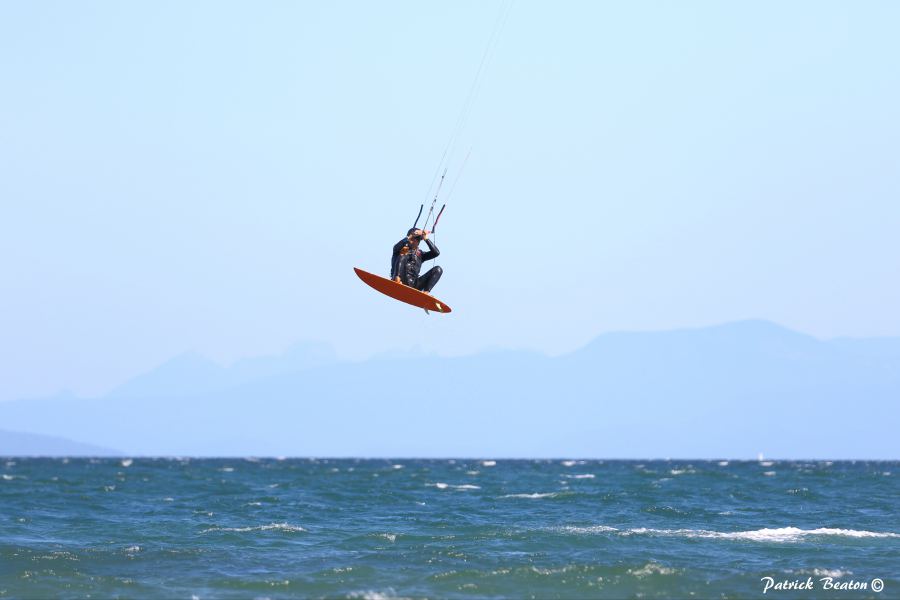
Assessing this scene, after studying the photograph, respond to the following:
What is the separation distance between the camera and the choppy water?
78.2 ft

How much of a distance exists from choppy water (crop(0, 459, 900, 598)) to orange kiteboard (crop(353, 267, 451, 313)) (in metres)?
6.37

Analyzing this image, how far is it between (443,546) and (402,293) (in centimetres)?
705

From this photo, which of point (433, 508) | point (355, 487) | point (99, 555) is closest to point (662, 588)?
point (99, 555)

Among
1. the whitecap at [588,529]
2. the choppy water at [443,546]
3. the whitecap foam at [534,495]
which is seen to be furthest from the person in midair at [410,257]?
the whitecap foam at [534,495]

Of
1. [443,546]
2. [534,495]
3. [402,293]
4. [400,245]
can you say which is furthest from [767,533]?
[534,495]

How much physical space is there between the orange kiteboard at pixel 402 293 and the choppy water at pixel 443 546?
637cm

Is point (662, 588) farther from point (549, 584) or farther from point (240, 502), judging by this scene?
point (240, 502)

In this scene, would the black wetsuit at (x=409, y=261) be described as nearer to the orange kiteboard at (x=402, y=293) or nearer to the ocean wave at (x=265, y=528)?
the orange kiteboard at (x=402, y=293)

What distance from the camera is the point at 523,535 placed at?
3244cm

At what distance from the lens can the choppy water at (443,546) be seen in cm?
2384

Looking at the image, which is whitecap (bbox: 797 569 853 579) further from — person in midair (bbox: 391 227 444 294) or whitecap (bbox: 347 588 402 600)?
person in midair (bbox: 391 227 444 294)

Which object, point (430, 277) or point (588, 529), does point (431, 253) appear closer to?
point (430, 277)

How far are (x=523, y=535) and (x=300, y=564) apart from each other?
315 inches

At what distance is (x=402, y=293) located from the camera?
2839cm
